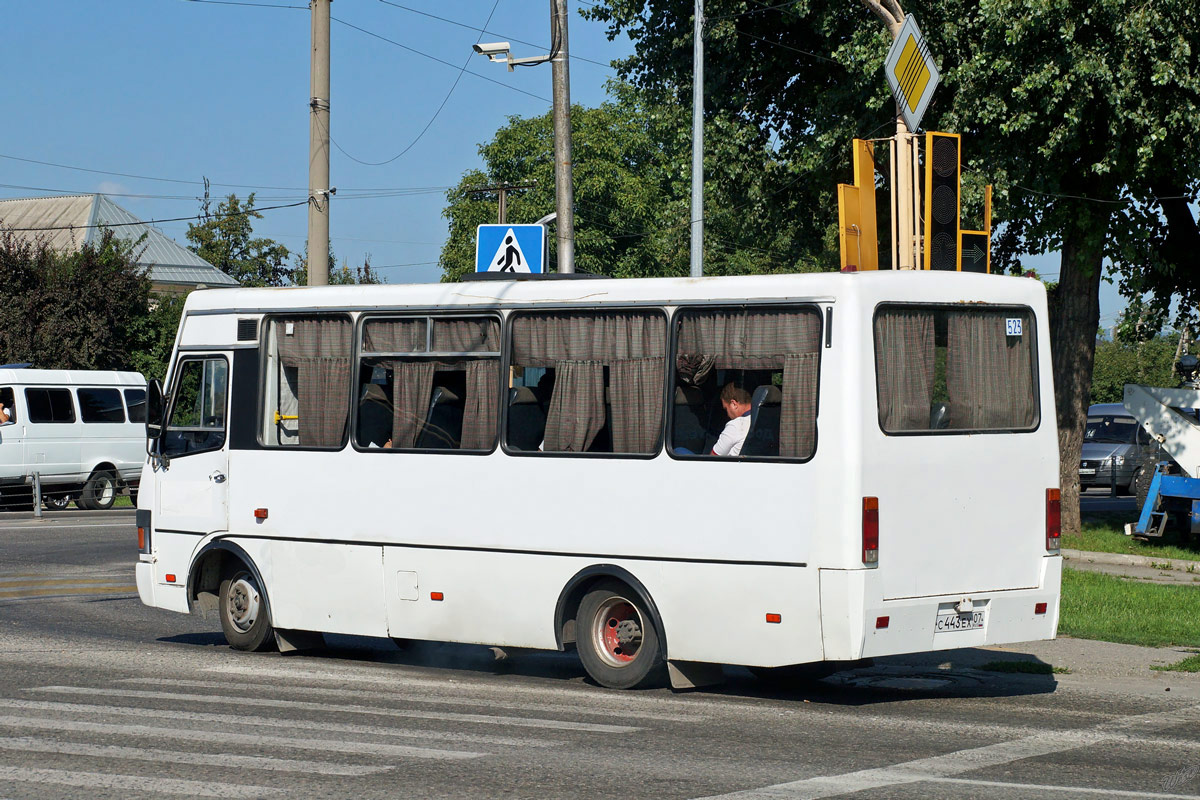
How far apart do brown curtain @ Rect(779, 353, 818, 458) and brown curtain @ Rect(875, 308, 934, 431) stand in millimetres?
397

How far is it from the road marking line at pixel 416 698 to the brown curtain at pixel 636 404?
1734 mm

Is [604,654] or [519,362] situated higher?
[519,362]

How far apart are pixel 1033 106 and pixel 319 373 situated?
11.4 metres

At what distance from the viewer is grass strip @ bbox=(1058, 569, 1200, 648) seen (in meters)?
12.8

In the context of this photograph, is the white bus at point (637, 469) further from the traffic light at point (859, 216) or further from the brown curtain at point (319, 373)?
the traffic light at point (859, 216)

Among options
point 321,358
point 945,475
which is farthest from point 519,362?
point 945,475

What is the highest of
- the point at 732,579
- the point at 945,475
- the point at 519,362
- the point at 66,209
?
the point at 66,209

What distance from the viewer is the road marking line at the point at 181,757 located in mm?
7230

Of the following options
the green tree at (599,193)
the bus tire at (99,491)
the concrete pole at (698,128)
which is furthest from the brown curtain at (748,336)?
the green tree at (599,193)

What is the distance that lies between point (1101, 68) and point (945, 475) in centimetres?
1064

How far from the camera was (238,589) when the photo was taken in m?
12.0

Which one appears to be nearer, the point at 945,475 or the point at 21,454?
the point at 945,475

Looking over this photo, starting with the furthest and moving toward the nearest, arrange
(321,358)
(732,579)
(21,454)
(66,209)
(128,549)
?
(66,209) → (21,454) → (128,549) → (321,358) → (732,579)

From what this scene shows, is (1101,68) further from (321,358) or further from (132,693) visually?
(132,693)
